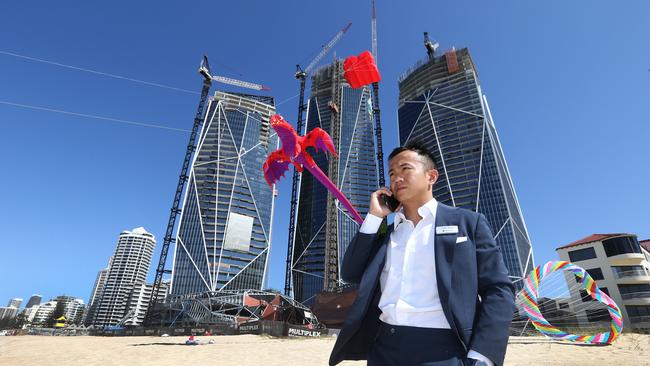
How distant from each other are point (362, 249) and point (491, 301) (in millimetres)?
817

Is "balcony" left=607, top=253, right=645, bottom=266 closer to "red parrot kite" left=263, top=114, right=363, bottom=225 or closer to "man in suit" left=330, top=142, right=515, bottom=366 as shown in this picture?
"red parrot kite" left=263, top=114, right=363, bottom=225

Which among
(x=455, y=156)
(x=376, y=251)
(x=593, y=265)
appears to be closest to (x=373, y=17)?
(x=455, y=156)

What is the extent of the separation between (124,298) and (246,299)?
359ft

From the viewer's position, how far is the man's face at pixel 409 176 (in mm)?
2217

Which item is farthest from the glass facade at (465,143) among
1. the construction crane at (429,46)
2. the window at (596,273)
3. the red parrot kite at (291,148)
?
the red parrot kite at (291,148)

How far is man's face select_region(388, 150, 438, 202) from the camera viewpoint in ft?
7.27

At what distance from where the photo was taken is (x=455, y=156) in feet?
299

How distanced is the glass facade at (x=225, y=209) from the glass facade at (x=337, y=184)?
15.4 meters

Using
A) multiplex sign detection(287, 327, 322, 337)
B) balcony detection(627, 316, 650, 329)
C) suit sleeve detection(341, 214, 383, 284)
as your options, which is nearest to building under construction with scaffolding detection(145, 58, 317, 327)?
multiplex sign detection(287, 327, 322, 337)

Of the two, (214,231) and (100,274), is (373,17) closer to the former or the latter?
(214,231)

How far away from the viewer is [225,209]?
9725cm

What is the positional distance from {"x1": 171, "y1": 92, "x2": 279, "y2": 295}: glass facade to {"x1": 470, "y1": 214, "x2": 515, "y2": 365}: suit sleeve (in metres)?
95.5

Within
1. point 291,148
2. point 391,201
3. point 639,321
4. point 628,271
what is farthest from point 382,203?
point 628,271

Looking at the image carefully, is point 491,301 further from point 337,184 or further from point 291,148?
point 337,184
